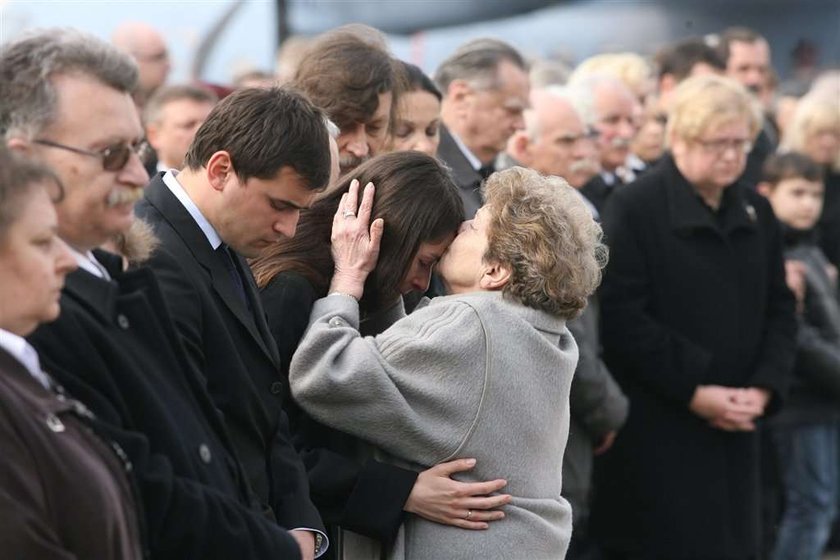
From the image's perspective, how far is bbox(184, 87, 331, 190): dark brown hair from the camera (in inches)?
138

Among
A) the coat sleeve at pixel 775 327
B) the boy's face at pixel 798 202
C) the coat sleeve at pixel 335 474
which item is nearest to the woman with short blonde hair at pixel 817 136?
the boy's face at pixel 798 202

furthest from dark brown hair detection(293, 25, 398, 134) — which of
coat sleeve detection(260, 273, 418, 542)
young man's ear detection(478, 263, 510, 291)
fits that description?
young man's ear detection(478, 263, 510, 291)

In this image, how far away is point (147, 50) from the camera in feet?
26.9

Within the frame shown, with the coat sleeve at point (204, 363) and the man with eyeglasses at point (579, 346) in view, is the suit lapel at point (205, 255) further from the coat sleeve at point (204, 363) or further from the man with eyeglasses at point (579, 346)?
the man with eyeglasses at point (579, 346)

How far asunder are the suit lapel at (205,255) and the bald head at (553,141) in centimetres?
322

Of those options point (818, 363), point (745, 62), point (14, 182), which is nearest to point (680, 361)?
point (818, 363)

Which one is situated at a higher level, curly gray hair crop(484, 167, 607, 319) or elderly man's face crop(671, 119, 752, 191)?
curly gray hair crop(484, 167, 607, 319)

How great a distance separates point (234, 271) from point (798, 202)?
4.91 meters

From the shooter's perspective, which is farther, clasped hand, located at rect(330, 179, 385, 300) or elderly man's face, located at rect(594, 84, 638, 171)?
elderly man's face, located at rect(594, 84, 638, 171)

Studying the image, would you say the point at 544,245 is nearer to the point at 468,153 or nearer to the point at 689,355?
the point at 468,153

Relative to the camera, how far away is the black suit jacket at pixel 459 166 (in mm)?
5429

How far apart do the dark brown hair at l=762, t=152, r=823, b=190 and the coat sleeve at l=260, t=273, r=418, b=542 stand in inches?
183

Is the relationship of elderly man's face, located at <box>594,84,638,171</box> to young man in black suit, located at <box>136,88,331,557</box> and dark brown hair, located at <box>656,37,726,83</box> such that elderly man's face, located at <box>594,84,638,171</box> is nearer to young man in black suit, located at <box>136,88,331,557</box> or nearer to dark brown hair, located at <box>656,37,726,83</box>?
dark brown hair, located at <box>656,37,726,83</box>

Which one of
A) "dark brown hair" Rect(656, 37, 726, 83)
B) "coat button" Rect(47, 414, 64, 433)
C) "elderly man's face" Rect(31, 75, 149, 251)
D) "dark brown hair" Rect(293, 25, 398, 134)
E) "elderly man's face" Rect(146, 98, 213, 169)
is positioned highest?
"elderly man's face" Rect(31, 75, 149, 251)
